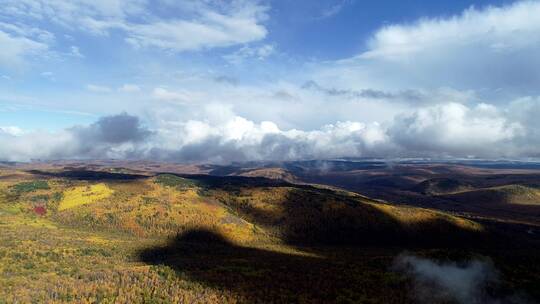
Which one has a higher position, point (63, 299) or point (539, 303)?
point (63, 299)

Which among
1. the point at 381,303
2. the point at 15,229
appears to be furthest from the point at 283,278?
the point at 15,229

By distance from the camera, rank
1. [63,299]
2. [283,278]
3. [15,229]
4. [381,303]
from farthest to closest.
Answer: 1. [15,229]
2. [283,278]
3. [381,303]
4. [63,299]

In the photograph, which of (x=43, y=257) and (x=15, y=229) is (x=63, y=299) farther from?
(x=15, y=229)

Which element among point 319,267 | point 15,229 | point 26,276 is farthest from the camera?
point 15,229

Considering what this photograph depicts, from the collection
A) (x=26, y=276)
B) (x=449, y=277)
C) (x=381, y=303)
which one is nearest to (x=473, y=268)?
(x=449, y=277)

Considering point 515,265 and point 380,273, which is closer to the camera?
point 380,273

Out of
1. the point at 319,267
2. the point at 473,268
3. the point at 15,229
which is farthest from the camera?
the point at 15,229

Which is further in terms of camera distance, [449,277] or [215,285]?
[449,277]

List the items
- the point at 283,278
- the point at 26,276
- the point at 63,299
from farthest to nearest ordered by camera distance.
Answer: the point at 283,278 → the point at 26,276 → the point at 63,299

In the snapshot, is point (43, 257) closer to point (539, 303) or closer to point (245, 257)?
point (245, 257)
